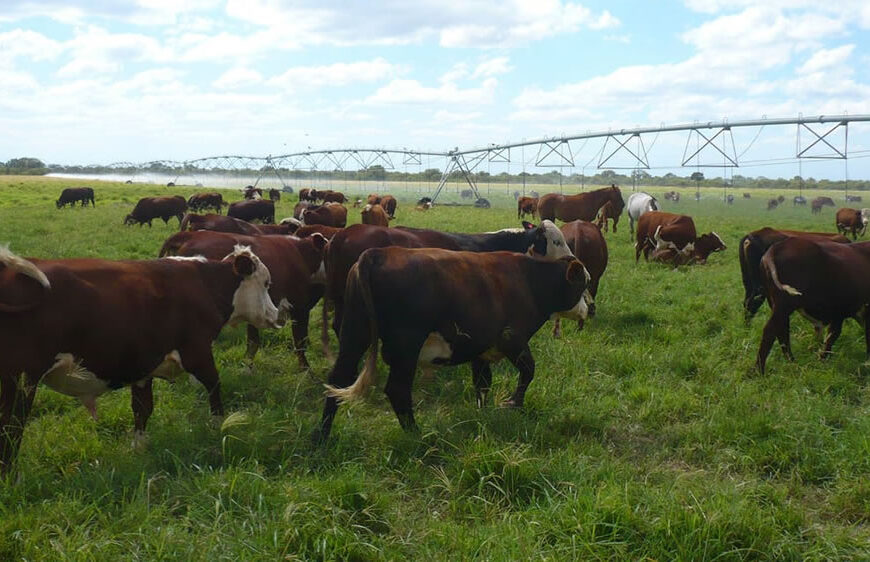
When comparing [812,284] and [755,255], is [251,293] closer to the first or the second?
[812,284]

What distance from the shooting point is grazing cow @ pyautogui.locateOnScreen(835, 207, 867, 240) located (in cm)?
2367

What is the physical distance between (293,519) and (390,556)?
1.87 ft

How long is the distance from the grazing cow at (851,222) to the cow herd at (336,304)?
18.9 meters

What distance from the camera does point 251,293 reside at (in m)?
5.86

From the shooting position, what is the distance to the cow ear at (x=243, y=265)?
5.63 meters

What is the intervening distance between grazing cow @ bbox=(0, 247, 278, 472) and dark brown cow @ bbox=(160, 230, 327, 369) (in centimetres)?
152

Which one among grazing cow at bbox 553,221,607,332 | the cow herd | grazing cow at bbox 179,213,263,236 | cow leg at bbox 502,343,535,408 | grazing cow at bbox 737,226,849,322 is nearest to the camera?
the cow herd

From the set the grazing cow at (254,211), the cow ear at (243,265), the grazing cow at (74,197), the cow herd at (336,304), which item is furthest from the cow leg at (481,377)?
the grazing cow at (74,197)

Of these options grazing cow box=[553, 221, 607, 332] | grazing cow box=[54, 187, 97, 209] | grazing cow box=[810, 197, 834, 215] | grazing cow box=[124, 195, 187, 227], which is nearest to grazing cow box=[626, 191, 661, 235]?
grazing cow box=[553, 221, 607, 332]

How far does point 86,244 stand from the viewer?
16156 mm

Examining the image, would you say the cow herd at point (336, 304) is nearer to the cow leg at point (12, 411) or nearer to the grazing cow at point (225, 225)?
the cow leg at point (12, 411)

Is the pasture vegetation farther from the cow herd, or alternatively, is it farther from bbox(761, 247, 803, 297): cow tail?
bbox(761, 247, 803, 297): cow tail

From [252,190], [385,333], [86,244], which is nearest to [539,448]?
[385,333]

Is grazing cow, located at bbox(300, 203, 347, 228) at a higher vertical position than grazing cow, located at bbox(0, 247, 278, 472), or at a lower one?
higher
